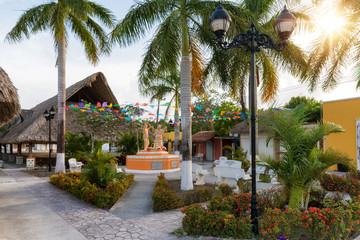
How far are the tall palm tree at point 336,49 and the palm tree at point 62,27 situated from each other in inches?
392

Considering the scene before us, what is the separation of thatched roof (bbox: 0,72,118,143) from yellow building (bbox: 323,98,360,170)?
603 inches

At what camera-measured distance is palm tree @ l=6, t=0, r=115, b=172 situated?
11.9 meters

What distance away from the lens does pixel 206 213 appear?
173 inches

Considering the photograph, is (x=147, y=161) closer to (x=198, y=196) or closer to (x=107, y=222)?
(x=198, y=196)

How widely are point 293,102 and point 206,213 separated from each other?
30.5 metres

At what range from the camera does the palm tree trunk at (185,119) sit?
818 centimetres

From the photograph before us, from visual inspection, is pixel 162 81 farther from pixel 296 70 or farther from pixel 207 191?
pixel 207 191

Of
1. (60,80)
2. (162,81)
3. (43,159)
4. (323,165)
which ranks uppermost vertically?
(162,81)

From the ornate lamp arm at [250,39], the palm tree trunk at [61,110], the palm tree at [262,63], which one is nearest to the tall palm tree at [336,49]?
the palm tree at [262,63]

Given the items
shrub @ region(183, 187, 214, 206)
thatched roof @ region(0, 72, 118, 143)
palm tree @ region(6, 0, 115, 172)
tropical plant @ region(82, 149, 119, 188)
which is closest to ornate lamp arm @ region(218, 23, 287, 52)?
shrub @ region(183, 187, 214, 206)

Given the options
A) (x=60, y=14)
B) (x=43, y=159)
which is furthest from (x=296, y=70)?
(x=43, y=159)

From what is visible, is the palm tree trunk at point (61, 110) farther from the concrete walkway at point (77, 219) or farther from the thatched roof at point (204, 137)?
the thatched roof at point (204, 137)

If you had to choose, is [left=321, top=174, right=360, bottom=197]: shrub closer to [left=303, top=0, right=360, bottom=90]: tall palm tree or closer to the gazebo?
[left=303, top=0, right=360, bottom=90]: tall palm tree

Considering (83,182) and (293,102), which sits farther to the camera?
(293,102)
